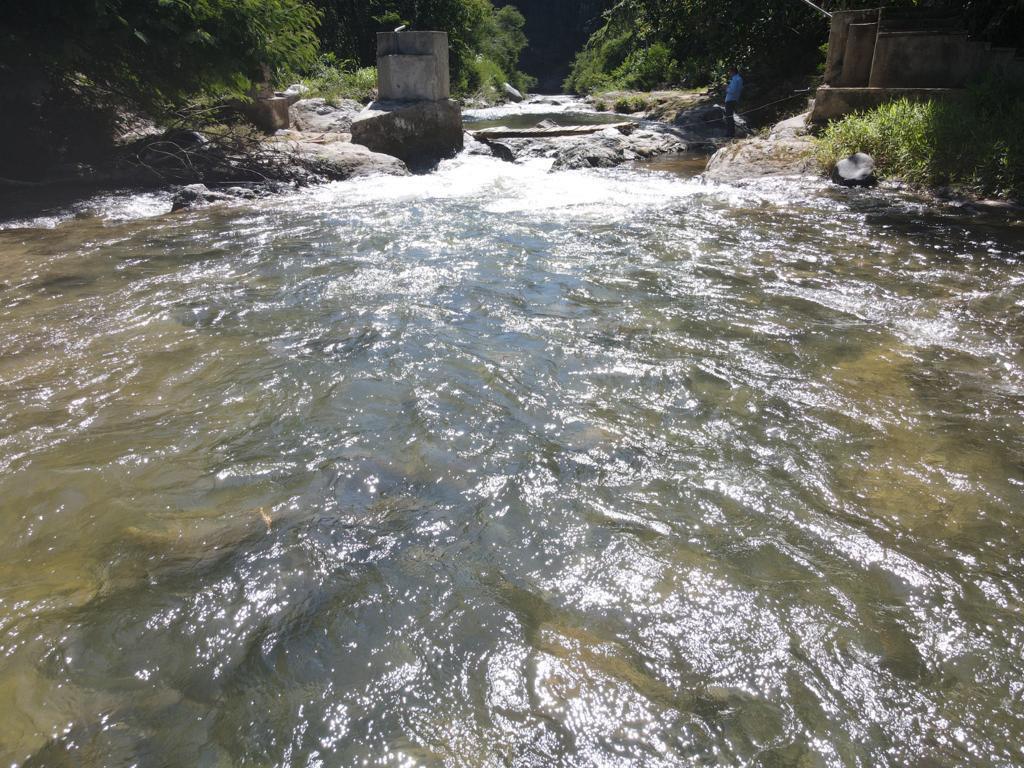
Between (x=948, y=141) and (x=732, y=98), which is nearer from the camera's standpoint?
(x=948, y=141)

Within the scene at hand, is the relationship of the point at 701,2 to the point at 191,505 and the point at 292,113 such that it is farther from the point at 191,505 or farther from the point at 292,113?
the point at 191,505

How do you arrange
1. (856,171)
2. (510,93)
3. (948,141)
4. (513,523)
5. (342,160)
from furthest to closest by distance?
(510,93) → (342,160) → (856,171) → (948,141) → (513,523)

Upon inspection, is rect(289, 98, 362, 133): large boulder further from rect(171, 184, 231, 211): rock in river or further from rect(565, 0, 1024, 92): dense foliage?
rect(565, 0, 1024, 92): dense foliage

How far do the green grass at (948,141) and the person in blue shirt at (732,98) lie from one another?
514cm

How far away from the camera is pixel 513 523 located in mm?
2947

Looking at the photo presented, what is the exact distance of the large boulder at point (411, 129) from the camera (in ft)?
42.2

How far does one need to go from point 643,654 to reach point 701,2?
21202mm

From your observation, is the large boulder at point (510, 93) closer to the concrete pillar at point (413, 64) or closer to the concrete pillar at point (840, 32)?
the concrete pillar at point (413, 64)

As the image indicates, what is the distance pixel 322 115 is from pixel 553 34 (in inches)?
1733

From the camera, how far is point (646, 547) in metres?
2.79

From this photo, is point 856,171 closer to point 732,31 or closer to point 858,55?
point 858,55

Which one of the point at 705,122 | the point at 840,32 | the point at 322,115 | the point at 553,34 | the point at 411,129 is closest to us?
the point at 840,32

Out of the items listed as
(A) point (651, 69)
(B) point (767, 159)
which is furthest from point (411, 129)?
(A) point (651, 69)

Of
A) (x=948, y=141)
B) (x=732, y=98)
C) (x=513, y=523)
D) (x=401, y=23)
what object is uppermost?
(x=401, y=23)
